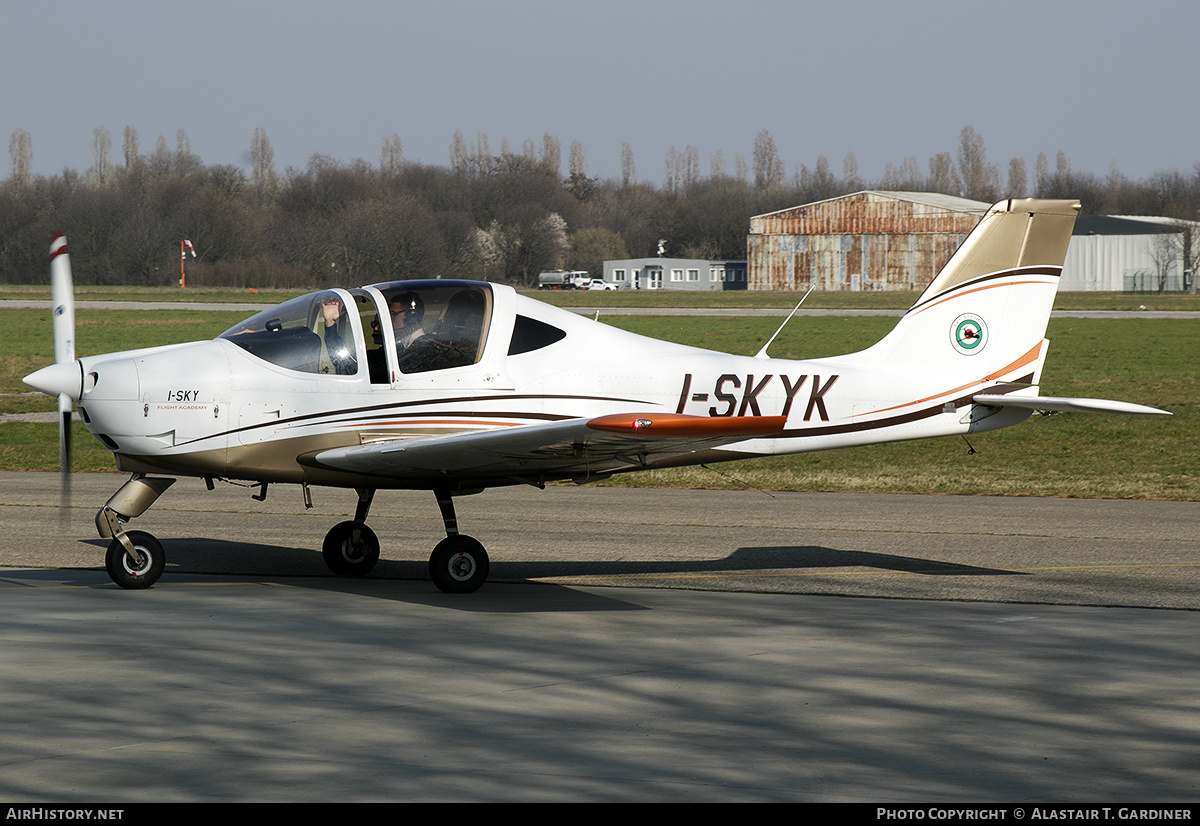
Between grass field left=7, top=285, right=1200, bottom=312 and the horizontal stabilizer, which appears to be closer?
the horizontal stabilizer

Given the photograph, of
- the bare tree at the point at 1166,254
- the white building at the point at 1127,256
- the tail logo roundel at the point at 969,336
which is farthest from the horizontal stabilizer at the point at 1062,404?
the bare tree at the point at 1166,254

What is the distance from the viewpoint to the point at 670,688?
686 cm

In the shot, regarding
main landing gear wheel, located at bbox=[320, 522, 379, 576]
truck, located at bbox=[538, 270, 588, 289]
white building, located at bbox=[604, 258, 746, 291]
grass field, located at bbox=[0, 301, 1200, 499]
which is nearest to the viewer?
main landing gear wheel, located at bbox=[320, 522, 379, 576]

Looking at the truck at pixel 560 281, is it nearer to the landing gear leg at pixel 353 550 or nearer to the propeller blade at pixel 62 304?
the landing gear leg at pixel 353 550

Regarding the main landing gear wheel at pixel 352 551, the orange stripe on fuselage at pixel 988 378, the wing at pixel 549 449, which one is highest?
the orange stripe on fuselage at pixel 988 378

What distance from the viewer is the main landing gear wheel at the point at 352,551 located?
1041 centimetres

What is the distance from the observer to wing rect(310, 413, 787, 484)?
26.0 ft

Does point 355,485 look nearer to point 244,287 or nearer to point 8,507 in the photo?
point 8,507

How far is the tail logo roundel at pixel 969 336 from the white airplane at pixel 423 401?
46 centimetres

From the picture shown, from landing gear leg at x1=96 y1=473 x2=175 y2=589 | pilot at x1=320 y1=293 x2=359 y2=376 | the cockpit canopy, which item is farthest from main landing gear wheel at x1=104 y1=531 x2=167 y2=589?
pilot at x1=320 y1=293 x2=359 y2=376

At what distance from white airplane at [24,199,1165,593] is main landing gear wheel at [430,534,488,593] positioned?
1cm

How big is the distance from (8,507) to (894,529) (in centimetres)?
996

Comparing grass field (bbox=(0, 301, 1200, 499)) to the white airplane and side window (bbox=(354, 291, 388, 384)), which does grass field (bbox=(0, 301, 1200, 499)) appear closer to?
the white airplane

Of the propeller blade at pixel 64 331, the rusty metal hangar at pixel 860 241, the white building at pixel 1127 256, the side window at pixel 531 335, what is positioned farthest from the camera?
the white building at pixel 1127 256
